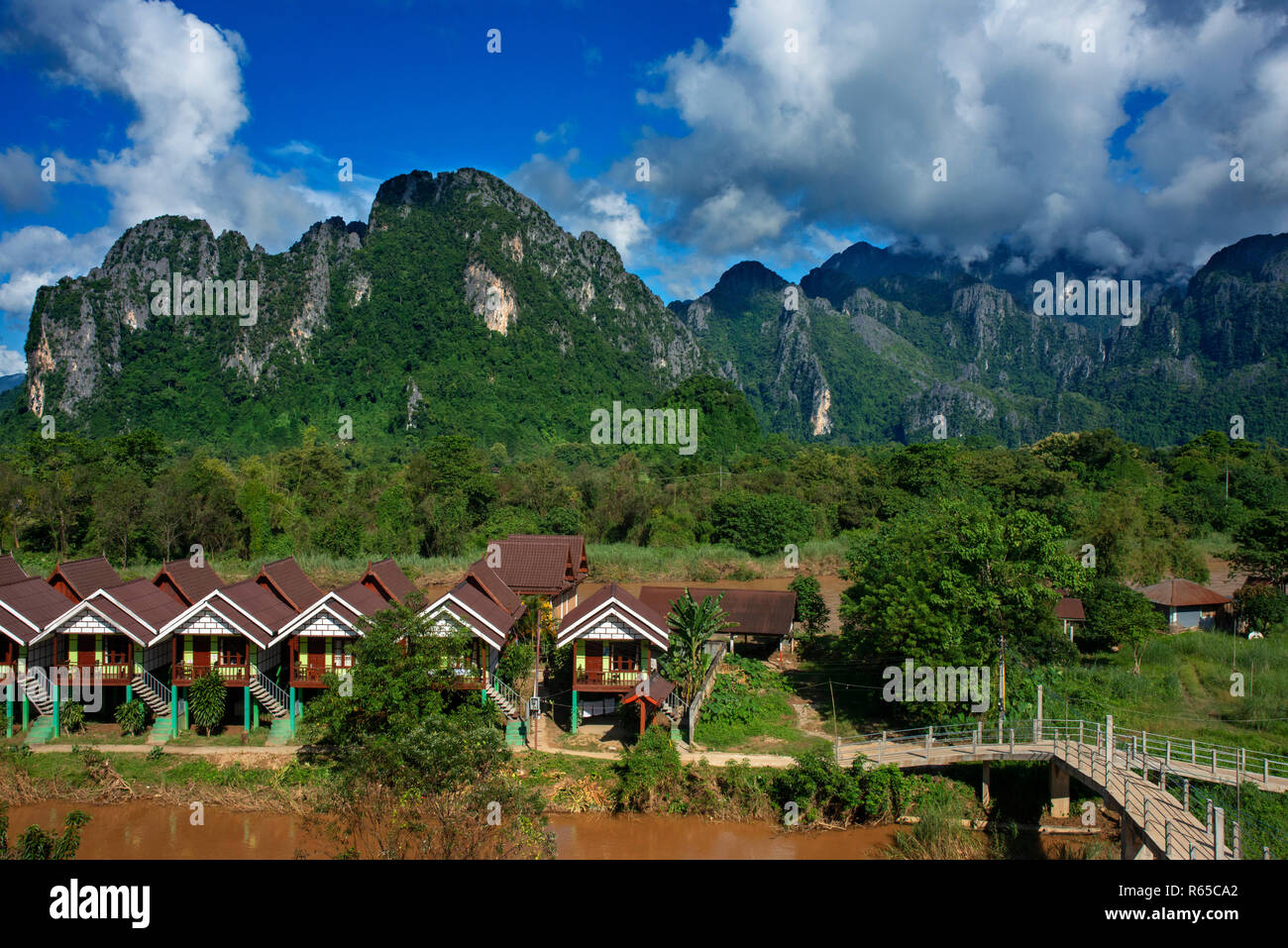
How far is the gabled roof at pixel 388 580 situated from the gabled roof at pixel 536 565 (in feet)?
10.1

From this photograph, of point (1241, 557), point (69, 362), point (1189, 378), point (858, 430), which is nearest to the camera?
point (1241, 557)

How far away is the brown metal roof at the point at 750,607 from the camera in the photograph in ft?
87.6

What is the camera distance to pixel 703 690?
21.6 meters

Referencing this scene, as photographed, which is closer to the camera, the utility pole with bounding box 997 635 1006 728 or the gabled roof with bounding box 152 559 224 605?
the utility pole with bounding box 997 635 1006 728

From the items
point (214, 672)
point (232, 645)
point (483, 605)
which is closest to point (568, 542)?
point (483, 605)

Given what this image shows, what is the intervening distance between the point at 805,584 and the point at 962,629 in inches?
402

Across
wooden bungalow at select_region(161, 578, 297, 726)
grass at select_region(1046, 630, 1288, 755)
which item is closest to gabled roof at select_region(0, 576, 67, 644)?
wooden bungalow at select_region(161, 578, 297, 726)

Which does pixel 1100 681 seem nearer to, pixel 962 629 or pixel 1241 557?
pixel 962 629

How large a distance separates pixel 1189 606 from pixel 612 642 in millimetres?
24378

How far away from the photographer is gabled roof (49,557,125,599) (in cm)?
2238

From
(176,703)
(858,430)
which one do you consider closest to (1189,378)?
(858,430)

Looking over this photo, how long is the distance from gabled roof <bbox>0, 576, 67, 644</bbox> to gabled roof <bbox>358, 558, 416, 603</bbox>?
764 centimetres

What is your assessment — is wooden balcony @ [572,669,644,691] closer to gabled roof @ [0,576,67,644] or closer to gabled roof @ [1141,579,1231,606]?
gabled roof @ [0,576,67,644]

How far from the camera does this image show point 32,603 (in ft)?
68.2
